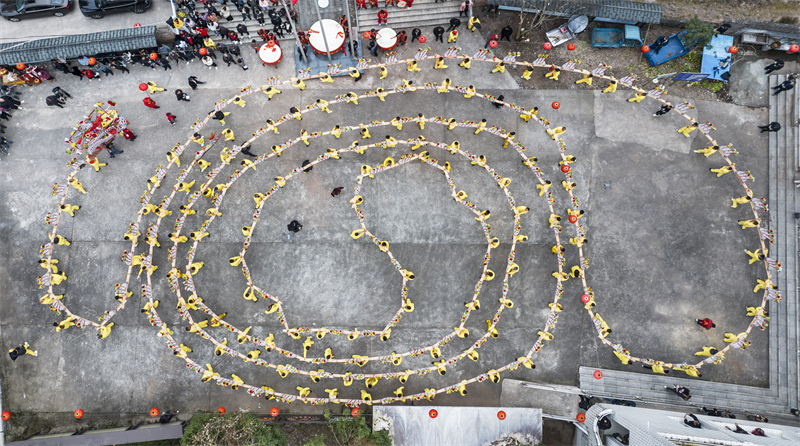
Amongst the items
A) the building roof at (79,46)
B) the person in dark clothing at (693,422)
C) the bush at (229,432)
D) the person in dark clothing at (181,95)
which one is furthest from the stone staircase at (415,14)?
the person in dark clothing at (693,422)

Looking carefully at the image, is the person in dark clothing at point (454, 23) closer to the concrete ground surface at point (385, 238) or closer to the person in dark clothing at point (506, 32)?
the person in dark clothing at point (506, 32)

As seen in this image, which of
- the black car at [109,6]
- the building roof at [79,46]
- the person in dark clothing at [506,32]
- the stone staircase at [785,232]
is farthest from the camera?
the black car at [109,6]

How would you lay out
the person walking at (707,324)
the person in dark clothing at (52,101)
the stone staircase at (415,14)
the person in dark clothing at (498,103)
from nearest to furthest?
the person walking at (707,324), the person in dark clothing at (52,101), the person in dark clothing at (498,103), the stone staircase at (415,14)

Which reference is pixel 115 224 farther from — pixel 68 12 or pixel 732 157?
pixel 732 157

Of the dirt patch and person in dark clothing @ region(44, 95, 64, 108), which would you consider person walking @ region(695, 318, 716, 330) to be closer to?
the dirt patch

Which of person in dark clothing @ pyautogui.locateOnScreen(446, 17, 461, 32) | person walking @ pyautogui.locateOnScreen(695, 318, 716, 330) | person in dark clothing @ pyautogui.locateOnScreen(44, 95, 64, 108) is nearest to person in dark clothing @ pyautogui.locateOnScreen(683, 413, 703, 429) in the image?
person walking @ pyautogui.locateOnScreen(695, 318, 716, 330)

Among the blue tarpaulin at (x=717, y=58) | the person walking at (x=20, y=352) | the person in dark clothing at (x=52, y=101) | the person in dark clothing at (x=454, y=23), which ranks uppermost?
the person in dark clothing at (x=454, y=23)
